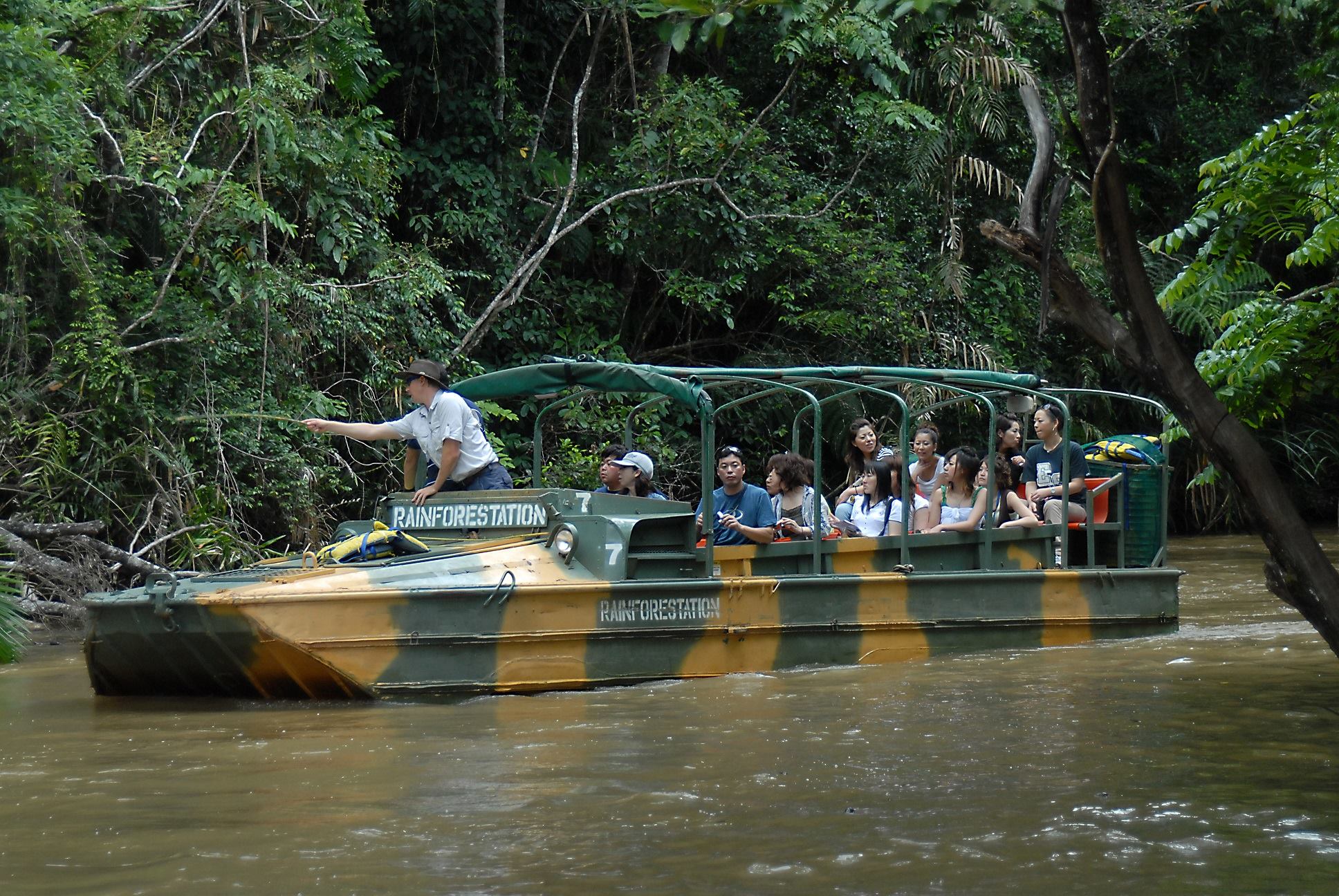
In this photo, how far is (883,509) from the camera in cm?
1140

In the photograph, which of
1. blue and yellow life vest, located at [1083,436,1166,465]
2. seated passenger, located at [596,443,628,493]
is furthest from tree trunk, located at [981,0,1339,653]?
blue and yellow life vest, located at [1083,436,1166,465]

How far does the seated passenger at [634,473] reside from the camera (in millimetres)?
10070

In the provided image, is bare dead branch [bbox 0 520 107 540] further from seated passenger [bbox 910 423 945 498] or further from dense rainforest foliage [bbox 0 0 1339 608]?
seated passenger [bbox 910 423 945 498]

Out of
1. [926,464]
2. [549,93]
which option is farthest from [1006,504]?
[549,93]

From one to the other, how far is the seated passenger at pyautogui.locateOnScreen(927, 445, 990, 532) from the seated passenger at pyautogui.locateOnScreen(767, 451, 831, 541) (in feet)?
2.56

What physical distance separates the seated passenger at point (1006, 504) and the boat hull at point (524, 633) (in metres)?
0.77

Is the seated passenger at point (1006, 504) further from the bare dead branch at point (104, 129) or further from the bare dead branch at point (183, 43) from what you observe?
the bare dead branch at point (183, 43)

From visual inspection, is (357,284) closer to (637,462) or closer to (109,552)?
(109,552)

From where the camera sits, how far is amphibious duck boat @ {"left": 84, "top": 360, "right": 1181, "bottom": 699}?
27.3 feet

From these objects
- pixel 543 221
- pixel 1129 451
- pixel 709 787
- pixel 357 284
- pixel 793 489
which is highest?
pixel 543 221

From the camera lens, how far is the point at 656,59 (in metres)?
19.4

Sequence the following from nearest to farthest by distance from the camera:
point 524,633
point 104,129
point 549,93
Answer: point 524,633 < point 104,129 < point 549,93

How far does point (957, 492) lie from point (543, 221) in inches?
314

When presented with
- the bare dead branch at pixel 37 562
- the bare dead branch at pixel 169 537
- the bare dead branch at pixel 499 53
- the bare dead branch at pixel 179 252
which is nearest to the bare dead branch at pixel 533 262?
the bare dead branch at pixel 499 53
